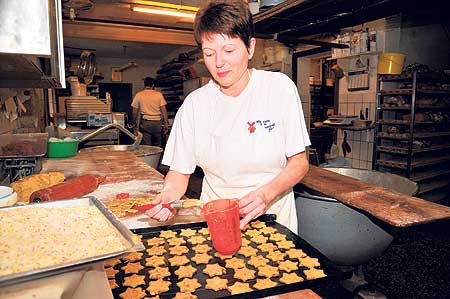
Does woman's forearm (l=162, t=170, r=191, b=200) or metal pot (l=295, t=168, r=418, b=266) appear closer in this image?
woman's forearm (l=162, t=170, r=191, b=200)

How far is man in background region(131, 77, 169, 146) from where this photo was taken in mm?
6938

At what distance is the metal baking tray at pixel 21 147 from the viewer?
201 centimetres

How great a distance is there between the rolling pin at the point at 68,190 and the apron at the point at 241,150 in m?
0.69

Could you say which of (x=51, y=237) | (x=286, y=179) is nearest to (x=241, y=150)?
(x=286, y=179)

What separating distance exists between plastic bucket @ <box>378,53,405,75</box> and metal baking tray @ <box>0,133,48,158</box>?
13.2ft

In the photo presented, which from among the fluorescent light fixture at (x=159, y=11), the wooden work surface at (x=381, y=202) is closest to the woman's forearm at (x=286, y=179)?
the wooden work surface at (x=381, y=202)

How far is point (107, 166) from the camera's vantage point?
107 inches

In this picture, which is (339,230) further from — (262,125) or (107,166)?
(107,166)

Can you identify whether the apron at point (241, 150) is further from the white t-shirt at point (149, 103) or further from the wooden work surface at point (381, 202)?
the white t-shirt at point (149, 103)

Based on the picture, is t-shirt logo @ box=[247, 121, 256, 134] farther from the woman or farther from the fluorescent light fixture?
the fluorescent light fixture

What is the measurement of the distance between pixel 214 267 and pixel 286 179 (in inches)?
20.7

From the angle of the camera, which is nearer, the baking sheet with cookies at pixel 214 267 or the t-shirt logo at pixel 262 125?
the baking sheet with cookies at pixel 214 267

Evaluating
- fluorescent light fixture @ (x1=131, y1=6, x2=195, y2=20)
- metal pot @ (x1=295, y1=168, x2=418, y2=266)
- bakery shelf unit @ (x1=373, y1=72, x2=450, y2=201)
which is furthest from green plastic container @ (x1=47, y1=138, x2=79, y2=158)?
bakery shelf unit @ (x1=373, y1=72, x2=450, y2=201)

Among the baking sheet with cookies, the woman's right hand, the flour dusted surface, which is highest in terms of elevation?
the flour dusted surface
